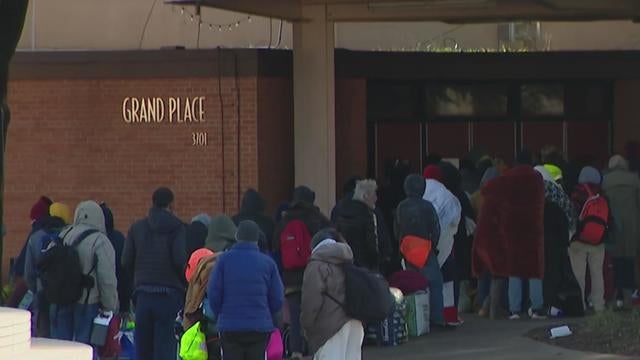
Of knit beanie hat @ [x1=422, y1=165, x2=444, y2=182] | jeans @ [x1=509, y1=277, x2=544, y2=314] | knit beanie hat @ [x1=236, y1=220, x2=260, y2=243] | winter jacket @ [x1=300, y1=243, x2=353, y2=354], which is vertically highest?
knit beanie hat @ [x1=422, y1=165, x2=444, y2=182]

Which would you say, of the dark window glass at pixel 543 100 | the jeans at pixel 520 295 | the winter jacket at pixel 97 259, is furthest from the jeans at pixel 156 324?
the dark window glass at pixel 543 100

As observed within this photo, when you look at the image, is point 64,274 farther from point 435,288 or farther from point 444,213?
point 444,213

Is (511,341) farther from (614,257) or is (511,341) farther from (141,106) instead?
(141,106)

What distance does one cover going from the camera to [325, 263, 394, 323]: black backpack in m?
11.4

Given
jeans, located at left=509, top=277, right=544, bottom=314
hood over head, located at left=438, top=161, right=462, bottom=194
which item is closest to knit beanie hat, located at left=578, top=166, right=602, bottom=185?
jeans, located at left=509, top=277, right=544, bottom=314

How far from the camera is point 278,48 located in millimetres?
21438

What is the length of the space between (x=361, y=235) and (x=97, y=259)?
309 centimetres

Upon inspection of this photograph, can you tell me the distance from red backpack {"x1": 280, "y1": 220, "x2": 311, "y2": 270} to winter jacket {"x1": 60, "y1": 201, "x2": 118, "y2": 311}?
1766 millimetres

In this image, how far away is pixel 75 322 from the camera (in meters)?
13.0

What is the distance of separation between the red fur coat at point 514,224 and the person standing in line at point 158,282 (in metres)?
4.76

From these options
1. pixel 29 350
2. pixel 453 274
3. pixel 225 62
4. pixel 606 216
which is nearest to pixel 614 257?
pixel 606 216

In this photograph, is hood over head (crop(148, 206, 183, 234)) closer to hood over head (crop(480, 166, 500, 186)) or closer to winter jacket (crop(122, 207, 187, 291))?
winter jacket (crop(122, 207, 187, 291))

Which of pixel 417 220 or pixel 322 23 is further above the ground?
pixel 322 23

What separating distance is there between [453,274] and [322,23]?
4774mm
